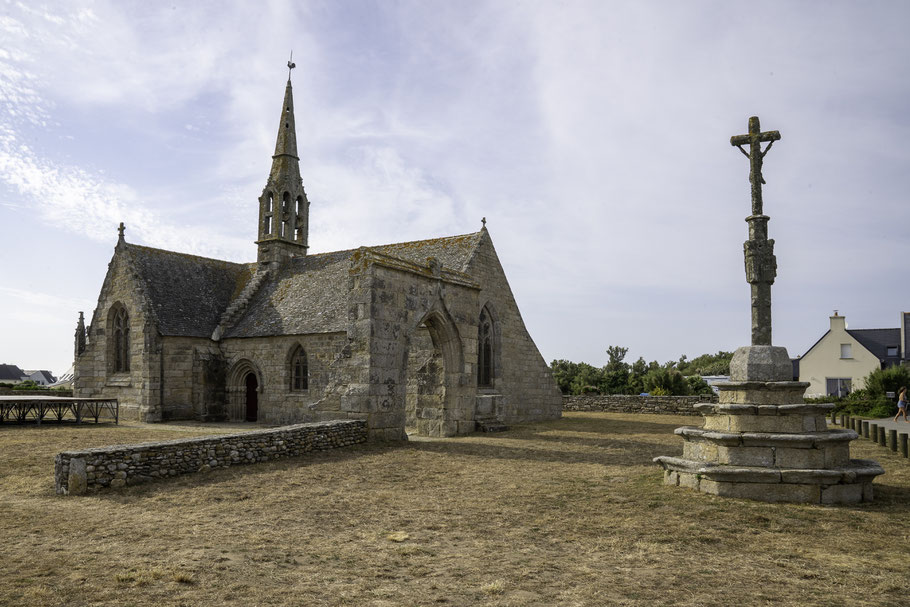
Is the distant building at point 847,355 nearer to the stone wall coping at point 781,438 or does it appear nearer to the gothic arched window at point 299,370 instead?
the gothic arched window at point 299,370

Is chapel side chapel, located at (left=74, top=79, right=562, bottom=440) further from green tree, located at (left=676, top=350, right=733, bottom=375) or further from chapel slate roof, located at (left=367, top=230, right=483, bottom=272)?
green tree, located at (left=676, top=350, right=733, bottom=375)

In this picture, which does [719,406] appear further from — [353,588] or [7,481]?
[7,481]

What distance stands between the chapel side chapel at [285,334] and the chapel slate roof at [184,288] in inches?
2.0

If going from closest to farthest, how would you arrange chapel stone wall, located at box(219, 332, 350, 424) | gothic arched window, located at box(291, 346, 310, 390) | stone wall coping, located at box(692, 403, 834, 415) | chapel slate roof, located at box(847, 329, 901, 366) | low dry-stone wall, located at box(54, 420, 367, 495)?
stone wall coping, located at box(692, 403, 834, 415) < low dry-stone wall, located at box(54, 420, 367, 495) < chapel stone wall, located at box(219, 332, 350, 424) < gothic arched window, located at box(291, 346, 310, 390) < chapel slate roof, located at box(847, 329, 901, 366)

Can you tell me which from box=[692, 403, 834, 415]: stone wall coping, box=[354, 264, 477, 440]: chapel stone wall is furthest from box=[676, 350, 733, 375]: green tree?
box=[692, 403, 834, 415]: stone wall coping

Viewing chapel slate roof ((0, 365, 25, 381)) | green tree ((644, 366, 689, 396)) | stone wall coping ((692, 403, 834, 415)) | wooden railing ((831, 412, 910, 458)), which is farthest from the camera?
chapel slate roof ((0, 365, 25, 381))

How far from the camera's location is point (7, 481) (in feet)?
31.1

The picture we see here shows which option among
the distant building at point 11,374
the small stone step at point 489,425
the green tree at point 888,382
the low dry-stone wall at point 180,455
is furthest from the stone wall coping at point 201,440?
the distant building at point 11,374

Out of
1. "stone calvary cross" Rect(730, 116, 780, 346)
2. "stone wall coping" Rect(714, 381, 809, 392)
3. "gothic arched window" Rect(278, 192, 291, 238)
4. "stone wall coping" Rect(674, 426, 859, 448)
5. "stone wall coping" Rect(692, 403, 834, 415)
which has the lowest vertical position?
"stone wall coping" Rect(674, 426, 859, 448)

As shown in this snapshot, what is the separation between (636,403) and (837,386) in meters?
15.9

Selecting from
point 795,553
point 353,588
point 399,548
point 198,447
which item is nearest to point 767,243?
point 795,553

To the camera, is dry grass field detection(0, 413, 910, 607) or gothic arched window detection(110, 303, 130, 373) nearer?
dry grass field detection(0, 413, 910, 607)

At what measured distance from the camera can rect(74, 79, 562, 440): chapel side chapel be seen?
1706 cm

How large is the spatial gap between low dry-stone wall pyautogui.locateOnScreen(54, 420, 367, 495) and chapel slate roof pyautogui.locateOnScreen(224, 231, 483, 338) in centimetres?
829
